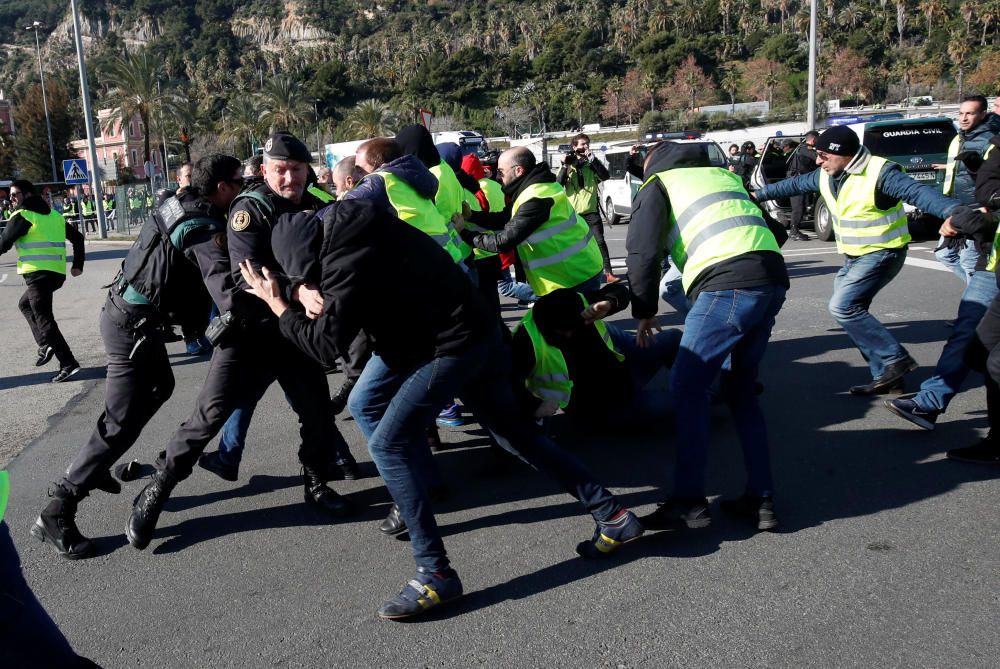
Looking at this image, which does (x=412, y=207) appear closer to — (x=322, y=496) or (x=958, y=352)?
(x=322, y=496)

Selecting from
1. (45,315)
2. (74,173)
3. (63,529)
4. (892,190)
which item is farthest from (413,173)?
(74,173)

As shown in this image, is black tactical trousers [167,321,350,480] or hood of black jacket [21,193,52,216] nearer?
black tactical trousers [167,321,350,480]

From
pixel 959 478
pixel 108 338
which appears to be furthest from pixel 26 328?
pixel 959 478

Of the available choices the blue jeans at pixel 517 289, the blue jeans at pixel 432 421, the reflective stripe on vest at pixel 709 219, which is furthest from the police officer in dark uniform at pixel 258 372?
the blue jeans at pixel 517 289

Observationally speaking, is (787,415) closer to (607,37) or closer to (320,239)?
(320,239)

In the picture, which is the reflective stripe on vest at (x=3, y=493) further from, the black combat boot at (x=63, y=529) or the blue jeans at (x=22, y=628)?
the black combat boot at (x=63, y=529)

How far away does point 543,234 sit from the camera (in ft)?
18.1

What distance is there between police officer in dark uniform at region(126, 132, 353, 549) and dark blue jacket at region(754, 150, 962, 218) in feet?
10.1

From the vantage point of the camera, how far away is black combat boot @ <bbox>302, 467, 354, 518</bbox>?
14.1 feet

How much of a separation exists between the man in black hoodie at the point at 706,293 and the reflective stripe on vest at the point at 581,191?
7.15 metres

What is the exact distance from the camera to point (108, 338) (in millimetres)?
4113

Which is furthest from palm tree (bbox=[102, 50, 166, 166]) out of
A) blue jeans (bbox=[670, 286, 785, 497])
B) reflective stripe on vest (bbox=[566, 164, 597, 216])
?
blue jeans (bbox=[670, 286, 785, 497])

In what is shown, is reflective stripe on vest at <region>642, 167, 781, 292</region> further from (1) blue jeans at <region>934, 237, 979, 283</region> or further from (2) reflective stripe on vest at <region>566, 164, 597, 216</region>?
(2) reflective stripe on vest at <region>566, 164, 597, 216</region>

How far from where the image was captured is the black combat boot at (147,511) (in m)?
3.97
